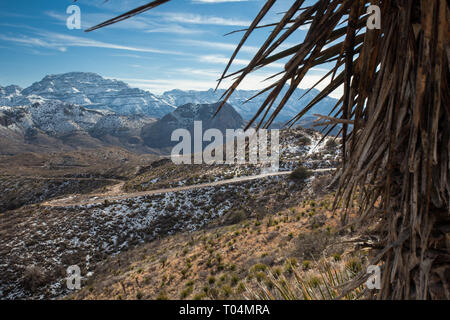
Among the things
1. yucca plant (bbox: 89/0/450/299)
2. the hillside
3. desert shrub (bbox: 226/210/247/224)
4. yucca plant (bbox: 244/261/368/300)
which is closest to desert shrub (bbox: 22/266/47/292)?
the hillside

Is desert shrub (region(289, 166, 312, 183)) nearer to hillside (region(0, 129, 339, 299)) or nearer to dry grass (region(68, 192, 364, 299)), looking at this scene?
hillside (region(0, 129, 339, 299))

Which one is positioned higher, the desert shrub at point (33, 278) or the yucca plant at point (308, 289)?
the yucca plant at point (308, 289)

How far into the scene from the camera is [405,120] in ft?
3.35

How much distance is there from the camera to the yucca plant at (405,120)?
2.77ft

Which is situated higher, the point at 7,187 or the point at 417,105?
the point at 417,105

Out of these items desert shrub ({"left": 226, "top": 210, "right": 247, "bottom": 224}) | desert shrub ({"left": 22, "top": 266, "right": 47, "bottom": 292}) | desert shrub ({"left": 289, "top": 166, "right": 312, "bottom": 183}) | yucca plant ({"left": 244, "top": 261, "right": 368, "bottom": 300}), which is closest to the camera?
yucca plant ({"left": 244, "top": 261, "right": 368, "bottom": 300})

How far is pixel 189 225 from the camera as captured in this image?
78.1 feet

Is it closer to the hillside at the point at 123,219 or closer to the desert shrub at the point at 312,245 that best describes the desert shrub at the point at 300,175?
the hillside at the point at 123,219

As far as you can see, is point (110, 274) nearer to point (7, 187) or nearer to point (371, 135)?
point (371, 135)

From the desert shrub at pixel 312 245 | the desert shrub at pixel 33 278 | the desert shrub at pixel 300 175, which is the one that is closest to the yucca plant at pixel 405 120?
the desert shrub at pixel 312 245

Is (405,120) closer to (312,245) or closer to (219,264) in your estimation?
(312,245)

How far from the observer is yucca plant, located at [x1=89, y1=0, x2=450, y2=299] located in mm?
845
